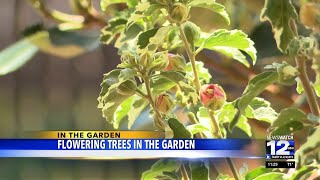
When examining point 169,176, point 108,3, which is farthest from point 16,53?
point 169,176

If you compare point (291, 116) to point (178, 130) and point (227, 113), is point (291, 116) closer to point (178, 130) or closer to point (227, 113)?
point (227, 113)

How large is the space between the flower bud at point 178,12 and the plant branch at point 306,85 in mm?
224

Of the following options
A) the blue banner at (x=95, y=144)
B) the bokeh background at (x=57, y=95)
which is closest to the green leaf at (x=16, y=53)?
the bokeh background at (x=57, y=95)

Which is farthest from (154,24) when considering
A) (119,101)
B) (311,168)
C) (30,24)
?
(311,168)

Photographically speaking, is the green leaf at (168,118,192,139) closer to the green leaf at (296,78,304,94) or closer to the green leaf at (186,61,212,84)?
the green leaf at (186,61,212,84)

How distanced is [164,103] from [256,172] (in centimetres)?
25

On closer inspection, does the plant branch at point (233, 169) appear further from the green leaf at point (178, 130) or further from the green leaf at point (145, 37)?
the green leaf at point (145, 37)

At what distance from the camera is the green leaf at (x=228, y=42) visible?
938 mm

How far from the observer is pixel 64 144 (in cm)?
103

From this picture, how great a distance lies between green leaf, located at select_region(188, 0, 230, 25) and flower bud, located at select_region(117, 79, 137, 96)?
7.4 inches

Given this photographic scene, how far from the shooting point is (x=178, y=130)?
96 centimetres

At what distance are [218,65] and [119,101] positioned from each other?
252 mm

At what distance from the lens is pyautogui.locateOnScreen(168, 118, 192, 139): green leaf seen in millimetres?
947

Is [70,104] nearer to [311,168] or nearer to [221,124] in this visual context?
[221,124]
